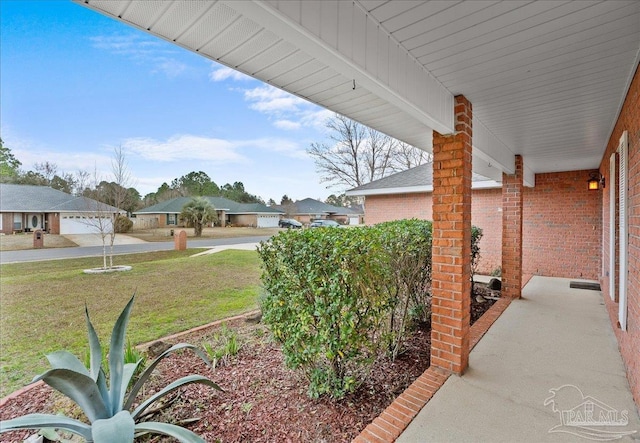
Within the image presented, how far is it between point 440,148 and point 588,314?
437 cm

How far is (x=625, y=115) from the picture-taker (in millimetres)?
3260

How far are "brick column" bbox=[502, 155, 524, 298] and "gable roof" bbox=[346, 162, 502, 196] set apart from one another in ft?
8.49

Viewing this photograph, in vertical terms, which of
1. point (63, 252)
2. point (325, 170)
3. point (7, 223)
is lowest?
point (63, 252)

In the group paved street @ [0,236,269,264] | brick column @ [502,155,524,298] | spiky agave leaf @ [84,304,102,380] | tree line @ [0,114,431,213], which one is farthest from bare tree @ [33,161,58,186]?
brick column @ [502,155,524,298]

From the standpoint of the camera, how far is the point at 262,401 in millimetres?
2750

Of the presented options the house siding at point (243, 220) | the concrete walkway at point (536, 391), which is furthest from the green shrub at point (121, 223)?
the house siding at point (243, 220)

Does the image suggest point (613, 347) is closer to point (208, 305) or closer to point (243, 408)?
point (243, 408)

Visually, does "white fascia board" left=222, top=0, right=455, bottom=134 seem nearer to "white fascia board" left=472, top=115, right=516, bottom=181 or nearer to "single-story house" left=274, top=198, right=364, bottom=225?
"white fascia board" left=472, top=115, right=516, bottom=181

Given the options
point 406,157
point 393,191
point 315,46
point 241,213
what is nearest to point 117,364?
point 315,46

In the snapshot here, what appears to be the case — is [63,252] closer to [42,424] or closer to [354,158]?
[42,424]

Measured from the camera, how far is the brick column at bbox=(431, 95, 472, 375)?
3068mm

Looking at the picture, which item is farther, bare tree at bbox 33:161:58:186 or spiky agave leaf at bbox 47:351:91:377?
bare tree at bbox 33:161:58:186

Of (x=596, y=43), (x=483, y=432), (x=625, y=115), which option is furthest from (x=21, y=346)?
(x=625, y=115)

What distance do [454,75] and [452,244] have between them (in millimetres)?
1632
